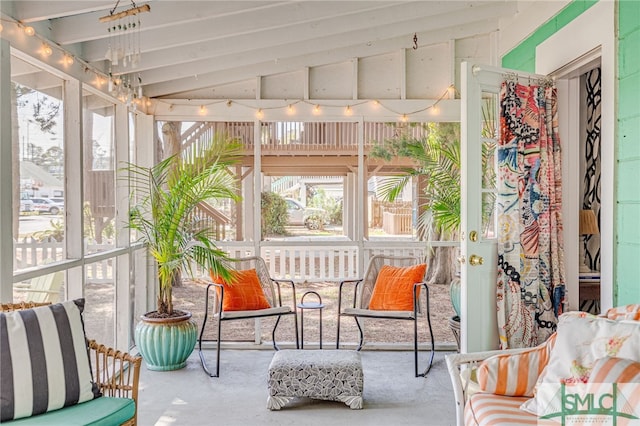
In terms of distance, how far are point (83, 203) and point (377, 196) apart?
2594mm

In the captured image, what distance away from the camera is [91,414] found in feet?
7.59

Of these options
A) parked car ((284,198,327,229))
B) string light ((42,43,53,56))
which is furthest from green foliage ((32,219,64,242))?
parked car ((284,198,327,229))

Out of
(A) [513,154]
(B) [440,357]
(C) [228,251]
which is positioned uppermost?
(A) [513,154]

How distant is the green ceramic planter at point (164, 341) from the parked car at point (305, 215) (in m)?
1.40

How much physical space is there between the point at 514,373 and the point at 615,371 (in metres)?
0.54

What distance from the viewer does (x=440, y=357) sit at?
15.9 feet

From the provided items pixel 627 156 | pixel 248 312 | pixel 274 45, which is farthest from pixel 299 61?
pixel 627 156

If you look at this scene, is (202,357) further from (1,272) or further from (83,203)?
(1,272)

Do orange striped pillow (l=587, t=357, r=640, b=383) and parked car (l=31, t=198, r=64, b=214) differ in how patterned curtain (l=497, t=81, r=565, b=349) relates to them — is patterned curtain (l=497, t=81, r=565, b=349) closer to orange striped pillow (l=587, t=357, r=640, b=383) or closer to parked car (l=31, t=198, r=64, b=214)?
orange striped pillow (l=587, t=357, r=640, b=383)

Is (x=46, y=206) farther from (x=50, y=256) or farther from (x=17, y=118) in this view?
(x=17, y=118)

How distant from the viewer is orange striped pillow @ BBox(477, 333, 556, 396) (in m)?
2.39

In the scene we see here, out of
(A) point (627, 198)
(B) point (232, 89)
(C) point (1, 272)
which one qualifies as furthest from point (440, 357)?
(C) point (1, 272)

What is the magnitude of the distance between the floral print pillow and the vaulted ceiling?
2.55 metres

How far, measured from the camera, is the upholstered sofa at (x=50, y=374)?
224 centimetres
